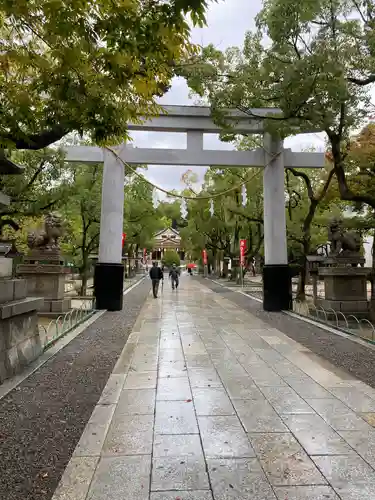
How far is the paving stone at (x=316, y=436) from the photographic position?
3.10 meters

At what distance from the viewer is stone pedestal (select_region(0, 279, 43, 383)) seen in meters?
4.84

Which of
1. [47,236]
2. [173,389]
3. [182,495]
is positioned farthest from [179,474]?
[47,236]

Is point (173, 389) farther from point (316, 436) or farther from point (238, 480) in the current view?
point (238, 480)

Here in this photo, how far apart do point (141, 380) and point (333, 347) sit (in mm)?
4085

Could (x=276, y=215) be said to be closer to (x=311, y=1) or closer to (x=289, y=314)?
(x=289, y=314)

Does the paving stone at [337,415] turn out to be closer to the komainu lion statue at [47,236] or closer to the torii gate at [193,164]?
the torii gate at [193,164]

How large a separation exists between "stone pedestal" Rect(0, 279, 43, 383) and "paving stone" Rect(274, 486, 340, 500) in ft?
12.5

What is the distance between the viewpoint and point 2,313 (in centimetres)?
467

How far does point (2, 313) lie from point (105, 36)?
3502 millimetres

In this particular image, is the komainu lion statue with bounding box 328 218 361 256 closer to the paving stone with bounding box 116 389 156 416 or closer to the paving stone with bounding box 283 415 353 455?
the paving stone with bounding box 283 415 353 455

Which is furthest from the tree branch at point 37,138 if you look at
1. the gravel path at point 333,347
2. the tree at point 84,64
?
the gravel path at point 333,347

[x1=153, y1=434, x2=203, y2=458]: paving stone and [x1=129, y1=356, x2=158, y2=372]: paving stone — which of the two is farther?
[x1=129, y1=356, x2=158, y2=372]: paving stone

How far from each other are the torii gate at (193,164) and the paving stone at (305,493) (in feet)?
31.1

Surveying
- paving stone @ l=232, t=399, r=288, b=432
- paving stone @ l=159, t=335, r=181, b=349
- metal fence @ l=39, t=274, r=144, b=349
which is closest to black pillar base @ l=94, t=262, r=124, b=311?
metal fence @ l=39, t=274, r=144, b=349
